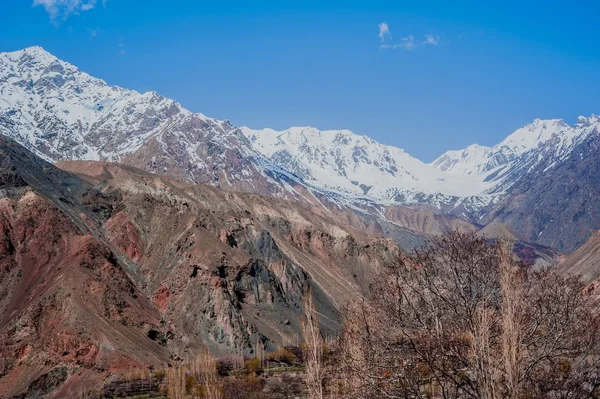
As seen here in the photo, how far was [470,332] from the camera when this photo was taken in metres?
20.2

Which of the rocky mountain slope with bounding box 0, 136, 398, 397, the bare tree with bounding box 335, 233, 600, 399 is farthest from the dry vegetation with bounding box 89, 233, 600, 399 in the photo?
the rocky mountain slope with bounding box 0, 136, 398, 397

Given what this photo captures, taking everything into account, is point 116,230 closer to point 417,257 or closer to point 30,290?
point 30,290

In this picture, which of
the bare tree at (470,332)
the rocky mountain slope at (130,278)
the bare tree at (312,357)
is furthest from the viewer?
the rocky mountain slope at (130,278)

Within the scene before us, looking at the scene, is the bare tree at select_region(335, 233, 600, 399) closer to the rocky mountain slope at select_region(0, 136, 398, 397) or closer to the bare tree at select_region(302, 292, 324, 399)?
the bare tree at select_region(302, 292, 324, 399)

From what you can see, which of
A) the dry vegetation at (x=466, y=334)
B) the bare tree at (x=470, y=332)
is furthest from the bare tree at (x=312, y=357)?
the bare tree at (x=470, y=332)

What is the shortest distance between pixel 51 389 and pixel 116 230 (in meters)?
55.6

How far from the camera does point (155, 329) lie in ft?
364

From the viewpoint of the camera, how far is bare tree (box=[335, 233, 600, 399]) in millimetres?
19391

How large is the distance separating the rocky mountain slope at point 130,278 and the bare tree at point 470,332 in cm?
6398

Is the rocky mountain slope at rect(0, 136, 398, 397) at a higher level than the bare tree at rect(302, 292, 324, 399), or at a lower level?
higher

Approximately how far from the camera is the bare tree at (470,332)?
763 inches

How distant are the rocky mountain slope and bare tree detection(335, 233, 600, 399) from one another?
64.0m

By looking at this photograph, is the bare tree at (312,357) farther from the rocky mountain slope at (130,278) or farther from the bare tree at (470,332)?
the rocky mountain slope at (130,278)

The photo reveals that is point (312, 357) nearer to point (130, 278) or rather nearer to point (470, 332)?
point (470, 332)
